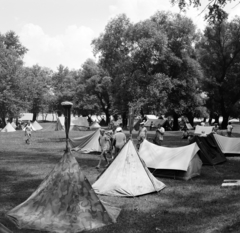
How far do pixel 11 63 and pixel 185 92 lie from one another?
1028 inches

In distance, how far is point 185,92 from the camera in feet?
133

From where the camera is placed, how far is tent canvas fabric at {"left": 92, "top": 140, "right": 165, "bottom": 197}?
1023 centimetres

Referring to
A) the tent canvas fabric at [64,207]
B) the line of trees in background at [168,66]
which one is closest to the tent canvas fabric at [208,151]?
the tent canvas fabric at [64,207]

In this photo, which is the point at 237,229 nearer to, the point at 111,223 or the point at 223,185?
the point at 111,223

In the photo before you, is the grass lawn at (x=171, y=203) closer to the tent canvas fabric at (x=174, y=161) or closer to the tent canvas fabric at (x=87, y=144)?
the tent canvas fabric at (x=174, y=161)

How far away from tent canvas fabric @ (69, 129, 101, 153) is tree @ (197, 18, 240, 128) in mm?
24210

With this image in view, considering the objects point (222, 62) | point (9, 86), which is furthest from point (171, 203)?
point (9, 86)

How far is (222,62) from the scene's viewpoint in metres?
42.3

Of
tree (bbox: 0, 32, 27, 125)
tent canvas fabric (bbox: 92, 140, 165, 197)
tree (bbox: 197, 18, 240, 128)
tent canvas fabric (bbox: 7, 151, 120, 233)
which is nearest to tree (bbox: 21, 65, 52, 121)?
tree (bbox: 0, 32, 27, 125)

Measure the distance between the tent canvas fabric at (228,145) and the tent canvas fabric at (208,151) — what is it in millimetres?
1932

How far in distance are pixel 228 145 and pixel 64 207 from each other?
1381cm

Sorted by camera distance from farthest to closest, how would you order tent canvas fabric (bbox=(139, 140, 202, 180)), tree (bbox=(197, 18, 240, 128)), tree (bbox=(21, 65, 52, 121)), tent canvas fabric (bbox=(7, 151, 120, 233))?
tree (bbox=(21, 65, 52, 121)) → tree (bbox=(197, 18, 240, 128)) → tent canvas fabric (bbox=(139, 140, 202, 180)) → tent canvas fabric (bbox=(7, 151, 120, 233))

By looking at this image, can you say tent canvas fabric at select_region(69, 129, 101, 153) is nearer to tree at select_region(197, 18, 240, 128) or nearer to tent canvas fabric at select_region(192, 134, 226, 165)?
tent canvas fabric at select_region(192, 134, 226, 165)

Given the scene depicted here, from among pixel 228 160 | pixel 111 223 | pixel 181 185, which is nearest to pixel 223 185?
pixel 181 185
